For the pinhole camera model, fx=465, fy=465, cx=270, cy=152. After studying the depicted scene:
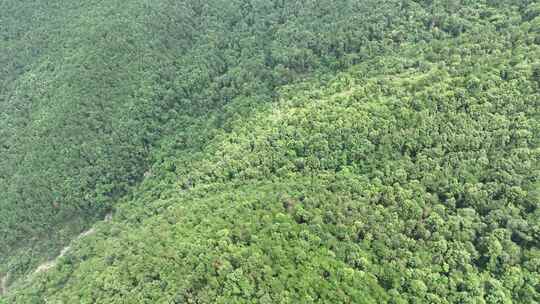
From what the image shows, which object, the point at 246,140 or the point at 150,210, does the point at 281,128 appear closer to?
the point at 246,140

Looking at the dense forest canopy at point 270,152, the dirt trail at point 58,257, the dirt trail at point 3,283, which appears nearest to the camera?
the dense forest canopy at point 270,152

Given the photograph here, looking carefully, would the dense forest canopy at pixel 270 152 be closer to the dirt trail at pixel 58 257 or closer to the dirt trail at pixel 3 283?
the dirt trail at pixel 58 257

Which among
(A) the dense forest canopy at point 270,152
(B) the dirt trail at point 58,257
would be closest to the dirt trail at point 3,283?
(A) the dense forest canopy at point 270,152

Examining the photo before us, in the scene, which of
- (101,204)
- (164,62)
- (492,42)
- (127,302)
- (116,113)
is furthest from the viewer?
(164,62)

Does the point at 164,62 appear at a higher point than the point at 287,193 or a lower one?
higher

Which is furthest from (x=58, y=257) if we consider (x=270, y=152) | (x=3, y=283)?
(x=270, y=152)

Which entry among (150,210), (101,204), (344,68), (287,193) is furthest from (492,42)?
(101,204)

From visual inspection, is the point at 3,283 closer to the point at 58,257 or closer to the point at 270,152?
the point at 58,257

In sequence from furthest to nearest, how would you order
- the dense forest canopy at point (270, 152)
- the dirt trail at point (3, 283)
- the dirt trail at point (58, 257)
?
the dirt trail at point (3, 283) → the dirt trail at point (58, 257) → the dense forest canopy at point (270, 152)
